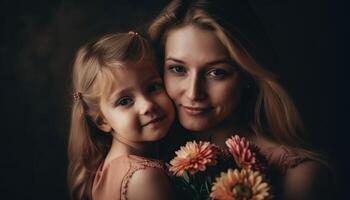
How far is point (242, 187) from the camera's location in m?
1.28

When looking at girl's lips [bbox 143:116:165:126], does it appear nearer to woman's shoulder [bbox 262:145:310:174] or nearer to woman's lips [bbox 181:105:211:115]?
woman's lips [bbox 181:105:211:115]

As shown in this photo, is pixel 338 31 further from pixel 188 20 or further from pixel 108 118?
pixel 108 118

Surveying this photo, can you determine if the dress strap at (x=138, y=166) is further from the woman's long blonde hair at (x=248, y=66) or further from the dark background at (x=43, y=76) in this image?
the woman's long blonde hair at (x=248, y=66)

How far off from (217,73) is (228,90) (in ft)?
0.24

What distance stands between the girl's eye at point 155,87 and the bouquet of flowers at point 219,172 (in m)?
0.31

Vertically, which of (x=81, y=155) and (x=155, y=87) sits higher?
(x=155, y=87)

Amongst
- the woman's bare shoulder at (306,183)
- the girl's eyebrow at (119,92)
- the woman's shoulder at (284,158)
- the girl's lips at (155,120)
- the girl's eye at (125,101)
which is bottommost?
the woman's bare shoulder at (306,183)

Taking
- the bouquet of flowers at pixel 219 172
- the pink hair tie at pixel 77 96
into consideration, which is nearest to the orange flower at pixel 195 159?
the bouquet of flowers at pixel 219 172

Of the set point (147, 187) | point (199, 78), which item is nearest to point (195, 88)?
point (199, 78)

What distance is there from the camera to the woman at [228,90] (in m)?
1.56

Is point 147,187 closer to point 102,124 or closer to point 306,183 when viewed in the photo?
point 102,124

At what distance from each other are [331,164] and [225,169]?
1.46 feet

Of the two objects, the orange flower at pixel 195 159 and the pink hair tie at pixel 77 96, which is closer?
the orange flower at pixel 195 159

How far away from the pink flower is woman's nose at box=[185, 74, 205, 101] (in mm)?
264
